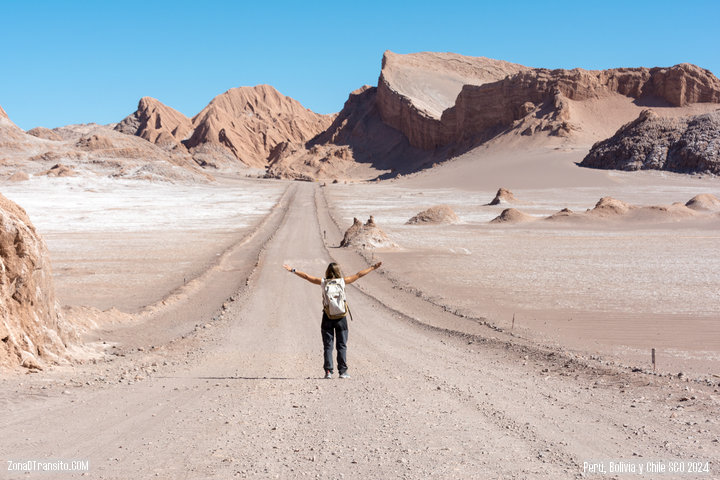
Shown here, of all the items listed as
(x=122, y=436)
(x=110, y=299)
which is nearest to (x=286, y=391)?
(x=122, y=436)

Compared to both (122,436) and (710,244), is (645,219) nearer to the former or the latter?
(710,244)

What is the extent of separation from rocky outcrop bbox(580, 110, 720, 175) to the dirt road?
2981 inches

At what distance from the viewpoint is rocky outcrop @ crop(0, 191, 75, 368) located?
8.59 meters

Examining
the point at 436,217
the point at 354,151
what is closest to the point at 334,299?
the point at 436,217

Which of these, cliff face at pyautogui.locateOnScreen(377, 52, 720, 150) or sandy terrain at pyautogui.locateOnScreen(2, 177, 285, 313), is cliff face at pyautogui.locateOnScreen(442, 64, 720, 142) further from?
sandy terrain at pyautogui.locateOnScreen(2, 177, 285, 313)

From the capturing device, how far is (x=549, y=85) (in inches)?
4200

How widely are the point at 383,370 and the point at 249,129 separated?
172302mm

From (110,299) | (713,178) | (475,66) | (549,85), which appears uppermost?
(475,66)

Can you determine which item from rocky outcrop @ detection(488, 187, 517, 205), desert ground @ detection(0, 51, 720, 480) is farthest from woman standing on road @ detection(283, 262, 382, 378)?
rocky outcrop @ detection(488, 187, 517, 205)

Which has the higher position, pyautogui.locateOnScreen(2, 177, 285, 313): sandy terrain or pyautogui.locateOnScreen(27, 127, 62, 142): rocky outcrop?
pyautogui.locateOnScreen(27, 127, 62, 142): rocky outcrop

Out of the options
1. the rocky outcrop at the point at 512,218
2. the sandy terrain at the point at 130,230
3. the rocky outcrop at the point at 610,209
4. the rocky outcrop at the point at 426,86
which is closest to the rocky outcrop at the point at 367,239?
the sandy terrain at the point at 130,230

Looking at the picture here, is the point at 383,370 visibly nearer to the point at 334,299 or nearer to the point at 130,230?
the point at 334,299

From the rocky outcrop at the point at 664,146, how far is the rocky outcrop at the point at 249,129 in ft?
313

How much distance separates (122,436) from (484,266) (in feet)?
63.9
